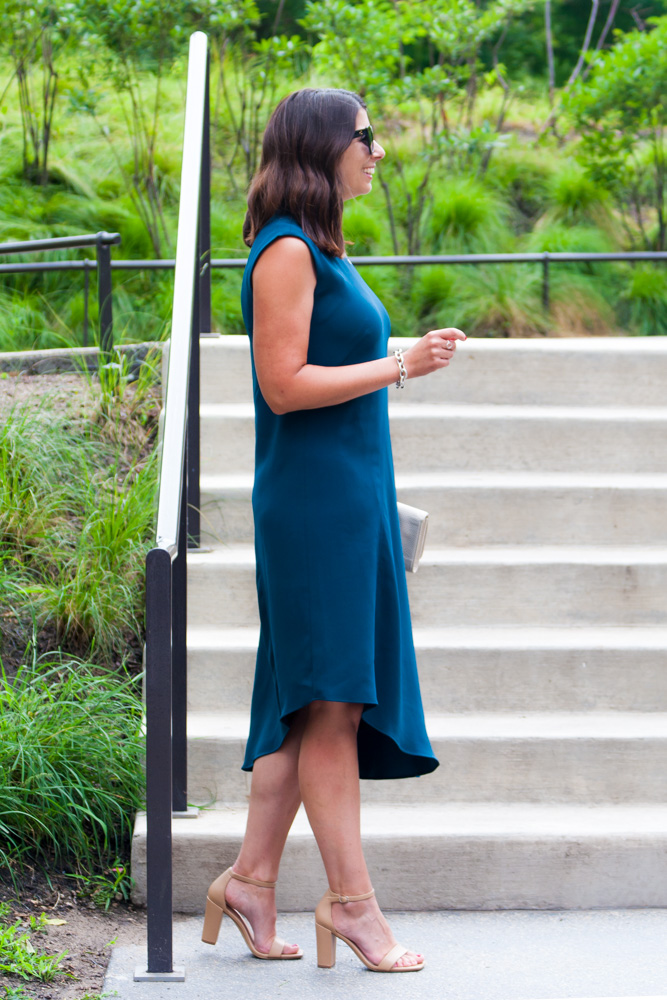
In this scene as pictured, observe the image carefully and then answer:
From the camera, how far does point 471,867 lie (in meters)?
2.37

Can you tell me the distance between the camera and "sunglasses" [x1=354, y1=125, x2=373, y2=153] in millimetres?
1974

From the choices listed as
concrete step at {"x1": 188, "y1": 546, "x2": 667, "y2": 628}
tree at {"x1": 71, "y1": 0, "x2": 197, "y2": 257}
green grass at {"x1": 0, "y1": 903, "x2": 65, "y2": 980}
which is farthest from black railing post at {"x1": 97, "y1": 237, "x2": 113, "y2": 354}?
green grass at {"x1": 0, "y1": 903, "x2": 65, "y2": 980}

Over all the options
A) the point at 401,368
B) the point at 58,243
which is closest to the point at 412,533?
the point at 401,368

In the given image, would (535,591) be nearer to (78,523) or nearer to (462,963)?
(462,963)

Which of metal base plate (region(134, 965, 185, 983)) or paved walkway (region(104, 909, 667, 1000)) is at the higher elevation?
metal base plate (region(134, 965, 185, 983))

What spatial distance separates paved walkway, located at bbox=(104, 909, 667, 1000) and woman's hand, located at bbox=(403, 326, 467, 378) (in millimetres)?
1214

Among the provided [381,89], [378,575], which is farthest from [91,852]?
[381,89]

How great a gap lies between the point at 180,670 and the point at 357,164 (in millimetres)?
1212

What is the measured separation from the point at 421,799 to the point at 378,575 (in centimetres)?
83

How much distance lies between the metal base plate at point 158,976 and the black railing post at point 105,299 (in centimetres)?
252

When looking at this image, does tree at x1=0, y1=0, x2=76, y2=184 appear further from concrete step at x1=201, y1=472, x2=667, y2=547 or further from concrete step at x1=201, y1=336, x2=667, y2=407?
concrete step at x1=201, y1=472, x2=667, y2=547

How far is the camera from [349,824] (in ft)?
6.66

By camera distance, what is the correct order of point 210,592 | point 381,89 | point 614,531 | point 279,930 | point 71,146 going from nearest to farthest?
1. point 279,930
2. point 210,592
3. point 614,531
4. point 381,89
5. point 71,146

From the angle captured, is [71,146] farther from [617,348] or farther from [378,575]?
[378,575]
